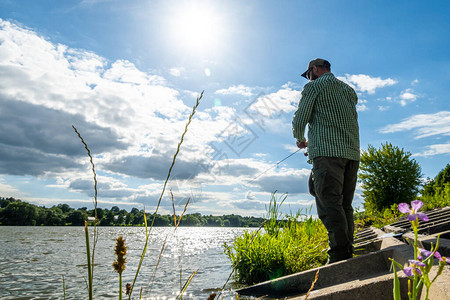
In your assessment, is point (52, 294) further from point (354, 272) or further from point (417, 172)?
point (417, 172)

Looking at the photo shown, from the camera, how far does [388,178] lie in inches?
505

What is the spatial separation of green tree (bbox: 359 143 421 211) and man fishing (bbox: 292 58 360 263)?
1096 cm

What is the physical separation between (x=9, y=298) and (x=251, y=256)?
2650 mm

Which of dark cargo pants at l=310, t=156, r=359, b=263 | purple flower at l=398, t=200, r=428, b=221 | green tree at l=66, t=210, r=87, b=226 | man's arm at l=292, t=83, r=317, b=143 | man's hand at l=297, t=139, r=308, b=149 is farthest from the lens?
man's hand at l=297, t=139, r=308, b=149

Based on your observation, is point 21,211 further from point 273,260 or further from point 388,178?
point 273,260

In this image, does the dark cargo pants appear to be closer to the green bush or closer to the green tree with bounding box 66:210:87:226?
the green bush

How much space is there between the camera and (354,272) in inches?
87.7

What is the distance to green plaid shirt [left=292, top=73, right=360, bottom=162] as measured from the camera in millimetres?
2693

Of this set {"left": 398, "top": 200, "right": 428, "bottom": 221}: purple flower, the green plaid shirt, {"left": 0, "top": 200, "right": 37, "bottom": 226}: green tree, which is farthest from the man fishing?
{"left": 0, "top": 200, "right": 37, "bottom": 226}: green tree

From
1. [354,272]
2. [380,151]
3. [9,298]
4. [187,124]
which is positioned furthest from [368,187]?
[187,124]

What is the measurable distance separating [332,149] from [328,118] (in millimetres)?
327

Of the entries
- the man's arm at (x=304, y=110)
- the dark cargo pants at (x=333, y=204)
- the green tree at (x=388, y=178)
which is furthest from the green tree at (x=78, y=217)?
the green tree at (x=388, y=178)

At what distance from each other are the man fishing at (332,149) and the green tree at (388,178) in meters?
11.0

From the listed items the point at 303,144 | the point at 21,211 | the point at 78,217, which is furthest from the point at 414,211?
the point at 21,211
